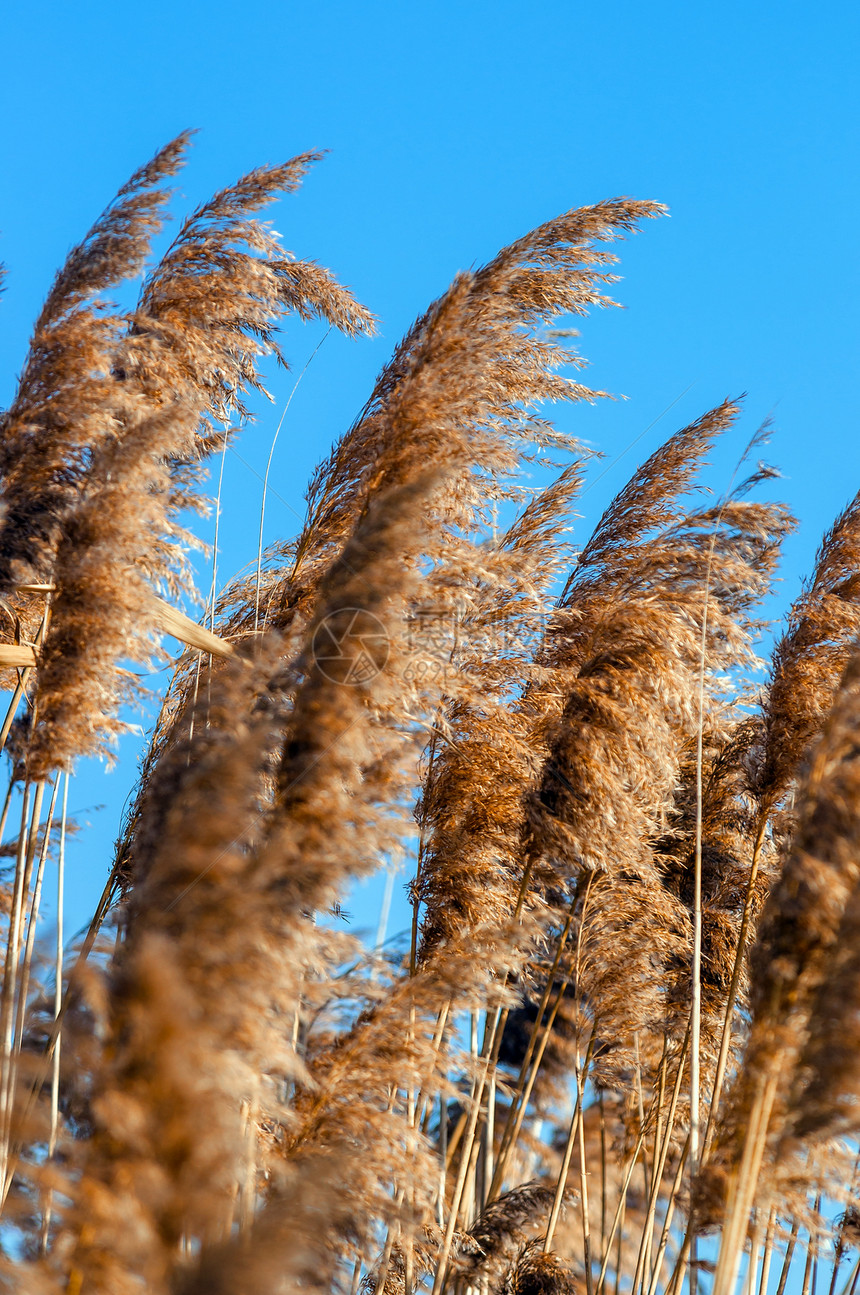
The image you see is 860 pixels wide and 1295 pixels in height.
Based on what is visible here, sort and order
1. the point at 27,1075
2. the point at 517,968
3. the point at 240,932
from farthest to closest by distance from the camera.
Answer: the point at 517,968, the point at 27,1075, the point at 240,932

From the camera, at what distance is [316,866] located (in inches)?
91.6

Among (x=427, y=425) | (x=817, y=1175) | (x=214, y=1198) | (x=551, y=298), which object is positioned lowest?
(x=214, y=1198)

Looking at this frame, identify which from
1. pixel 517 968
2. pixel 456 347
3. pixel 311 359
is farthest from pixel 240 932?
pixel 311 359

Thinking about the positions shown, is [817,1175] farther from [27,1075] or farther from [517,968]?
[27,1075]

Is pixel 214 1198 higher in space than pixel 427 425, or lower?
lower

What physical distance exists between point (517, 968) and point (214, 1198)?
155 centimetres

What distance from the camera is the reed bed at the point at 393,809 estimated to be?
2.05 metres

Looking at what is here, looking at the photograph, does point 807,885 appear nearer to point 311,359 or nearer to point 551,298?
point 551,298

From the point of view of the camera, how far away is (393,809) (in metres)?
2.67

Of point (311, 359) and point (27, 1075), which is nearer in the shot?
point (27, 1075)

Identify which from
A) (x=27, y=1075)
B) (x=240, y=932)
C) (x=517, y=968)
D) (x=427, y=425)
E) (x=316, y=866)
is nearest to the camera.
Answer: (x=240, y=932)

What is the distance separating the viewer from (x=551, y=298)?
14.5 feet

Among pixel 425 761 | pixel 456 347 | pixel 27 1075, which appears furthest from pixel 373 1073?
pixel 456 347

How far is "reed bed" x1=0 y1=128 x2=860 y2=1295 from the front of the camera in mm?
2055
